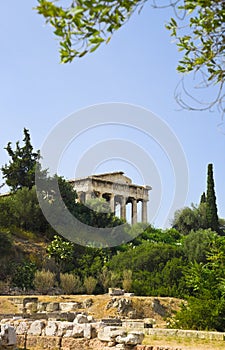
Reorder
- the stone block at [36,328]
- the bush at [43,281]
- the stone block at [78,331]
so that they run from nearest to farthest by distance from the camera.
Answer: the stone block at [78,331] < the stone block at [36,328] < the bush at [43,281]

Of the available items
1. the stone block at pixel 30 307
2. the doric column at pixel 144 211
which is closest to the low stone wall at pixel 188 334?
the stone block at pixel 30 307

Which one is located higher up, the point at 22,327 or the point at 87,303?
the point at 87,303

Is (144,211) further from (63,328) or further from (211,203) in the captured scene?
(63,328)

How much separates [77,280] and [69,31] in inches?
1025

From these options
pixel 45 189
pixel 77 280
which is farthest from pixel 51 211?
pixel 77 280

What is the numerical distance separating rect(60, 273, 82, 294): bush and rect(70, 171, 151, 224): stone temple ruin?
29051mm

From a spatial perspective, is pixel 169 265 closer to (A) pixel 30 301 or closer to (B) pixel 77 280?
(B) pixel 77 280

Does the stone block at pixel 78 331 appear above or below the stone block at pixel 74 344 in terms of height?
above

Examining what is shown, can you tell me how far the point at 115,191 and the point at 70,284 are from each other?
3479 centimetres

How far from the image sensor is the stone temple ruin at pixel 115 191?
198 feet

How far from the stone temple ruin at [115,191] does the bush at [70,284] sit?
1144 inches

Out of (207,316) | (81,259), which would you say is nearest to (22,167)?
(81,259)

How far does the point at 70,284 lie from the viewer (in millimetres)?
29062

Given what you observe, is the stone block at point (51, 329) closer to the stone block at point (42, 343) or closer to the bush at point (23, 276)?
the stone block at point (42, 343)
